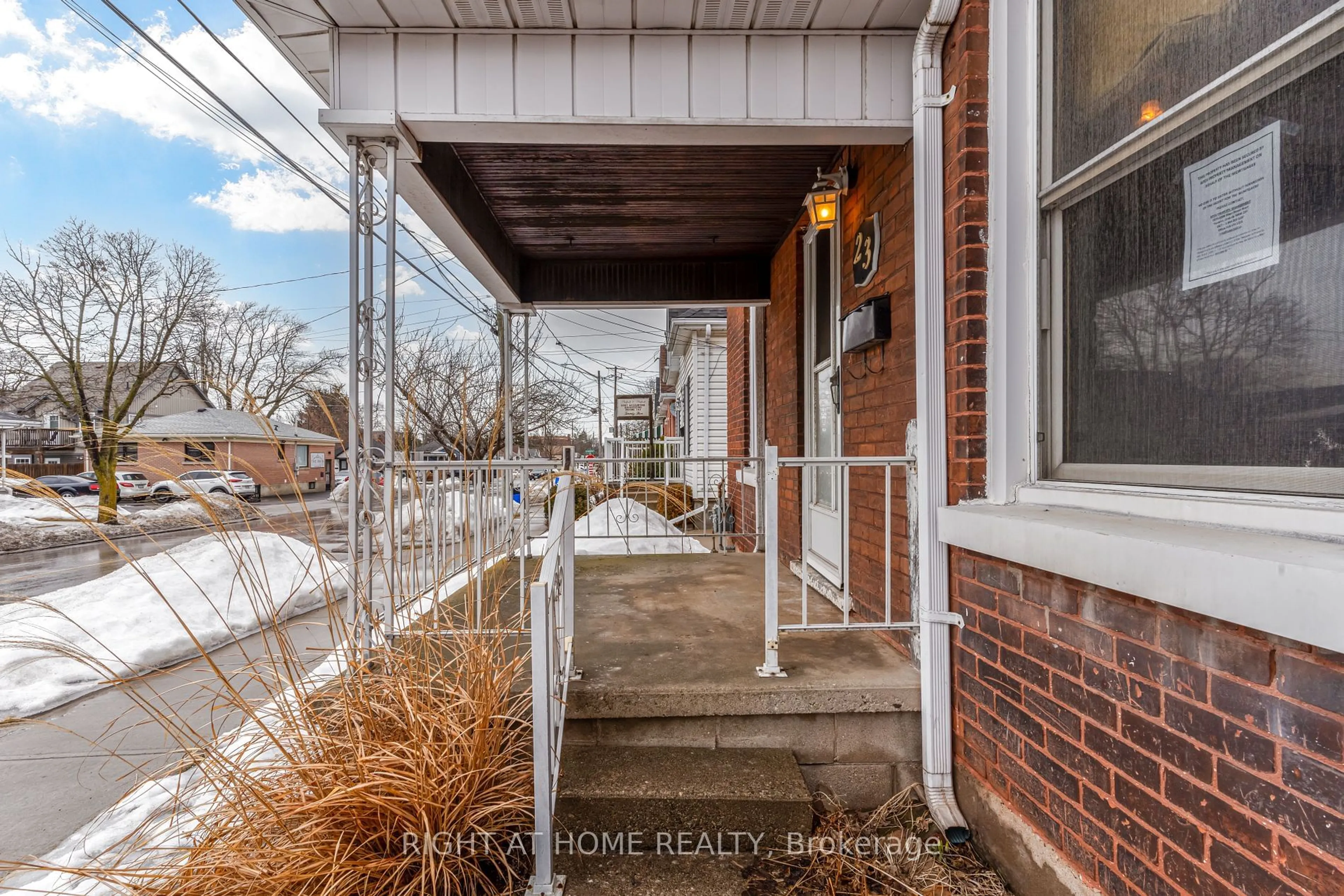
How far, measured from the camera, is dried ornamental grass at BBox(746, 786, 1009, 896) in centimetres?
173

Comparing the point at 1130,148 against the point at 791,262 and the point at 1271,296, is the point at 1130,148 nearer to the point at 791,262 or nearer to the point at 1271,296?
the point at 1271,296

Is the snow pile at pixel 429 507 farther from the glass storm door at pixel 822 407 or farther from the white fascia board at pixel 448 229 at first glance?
the glass storm door at pixel 822 407

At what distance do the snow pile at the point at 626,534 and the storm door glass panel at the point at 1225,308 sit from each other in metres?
3.49

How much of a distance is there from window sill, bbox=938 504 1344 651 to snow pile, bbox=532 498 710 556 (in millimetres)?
3356

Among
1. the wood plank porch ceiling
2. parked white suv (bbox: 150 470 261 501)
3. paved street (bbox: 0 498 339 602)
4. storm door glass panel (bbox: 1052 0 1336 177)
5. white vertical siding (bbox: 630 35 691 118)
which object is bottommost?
paved street (bbox: 0 498 339 602)

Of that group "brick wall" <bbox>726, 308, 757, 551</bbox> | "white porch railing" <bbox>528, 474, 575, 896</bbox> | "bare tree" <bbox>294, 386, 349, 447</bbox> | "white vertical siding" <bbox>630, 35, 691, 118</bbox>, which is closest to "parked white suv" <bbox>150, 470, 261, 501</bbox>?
"bare tree" <bbox>294, 386, 349, 447</bbox>

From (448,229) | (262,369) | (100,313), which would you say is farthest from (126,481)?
(448,229)

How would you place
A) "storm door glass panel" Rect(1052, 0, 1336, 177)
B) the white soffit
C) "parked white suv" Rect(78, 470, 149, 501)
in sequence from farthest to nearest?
"parked white suv" Rect(78, 470, 149, 501) → the white soffit → "storm door glass panel" Rect(1052, 0, 1336, 177)

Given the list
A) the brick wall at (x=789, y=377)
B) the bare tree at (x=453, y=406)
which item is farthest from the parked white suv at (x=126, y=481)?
the brick wall at (x=789, y=377)

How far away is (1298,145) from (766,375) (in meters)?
4.60

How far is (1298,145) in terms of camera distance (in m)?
1.09

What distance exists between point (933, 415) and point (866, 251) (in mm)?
1199

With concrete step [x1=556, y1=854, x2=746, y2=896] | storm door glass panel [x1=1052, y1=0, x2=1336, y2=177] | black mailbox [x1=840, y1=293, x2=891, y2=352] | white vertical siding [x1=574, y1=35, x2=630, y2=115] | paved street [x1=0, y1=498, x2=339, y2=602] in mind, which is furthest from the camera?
paved street [x1=0, y1=498, x2=339, y2=602]

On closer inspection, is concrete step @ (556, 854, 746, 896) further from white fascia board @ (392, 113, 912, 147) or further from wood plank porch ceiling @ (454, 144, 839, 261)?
wood plank porch ceiling @ (454, 144, 839, 261)
